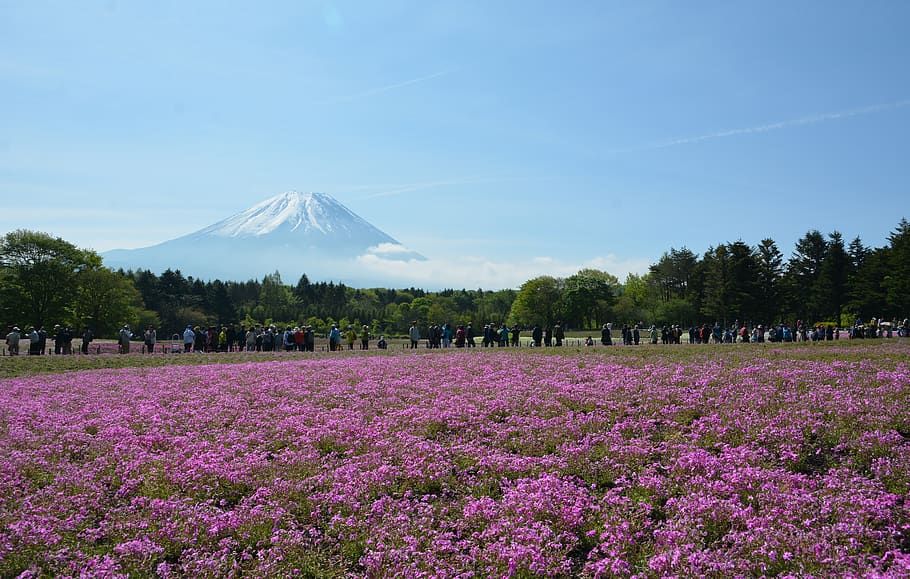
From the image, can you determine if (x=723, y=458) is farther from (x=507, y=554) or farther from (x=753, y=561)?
(x=507, y=554)

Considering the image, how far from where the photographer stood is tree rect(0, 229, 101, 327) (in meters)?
65.2

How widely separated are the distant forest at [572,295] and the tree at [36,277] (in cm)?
11

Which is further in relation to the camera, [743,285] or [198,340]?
[743,285]

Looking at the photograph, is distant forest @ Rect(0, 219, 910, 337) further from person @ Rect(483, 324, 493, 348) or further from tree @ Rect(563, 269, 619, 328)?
person @ Rect(483, 324, 493, 348)

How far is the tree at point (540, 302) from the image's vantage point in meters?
116

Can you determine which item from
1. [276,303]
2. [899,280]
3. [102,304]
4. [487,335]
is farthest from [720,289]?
[276,303]

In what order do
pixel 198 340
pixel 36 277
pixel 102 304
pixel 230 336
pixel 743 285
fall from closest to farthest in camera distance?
pixel 198 340 < pixel 230 336 < pixel 36 277 < pixel 102 304 < pixel 743 285

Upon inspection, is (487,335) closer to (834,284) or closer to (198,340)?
(198,340)

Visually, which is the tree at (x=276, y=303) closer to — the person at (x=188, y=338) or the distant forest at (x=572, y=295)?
the distant forest at (x=572, y=295)

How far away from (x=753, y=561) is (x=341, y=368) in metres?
16.0

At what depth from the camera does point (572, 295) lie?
117m

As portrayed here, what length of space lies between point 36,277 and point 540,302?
83.0m

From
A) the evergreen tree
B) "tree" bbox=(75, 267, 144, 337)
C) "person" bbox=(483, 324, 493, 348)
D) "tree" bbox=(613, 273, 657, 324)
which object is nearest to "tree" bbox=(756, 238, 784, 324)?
the evergreen tree

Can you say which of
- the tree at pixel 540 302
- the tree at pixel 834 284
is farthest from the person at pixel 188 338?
the tree at pixel 834 284
